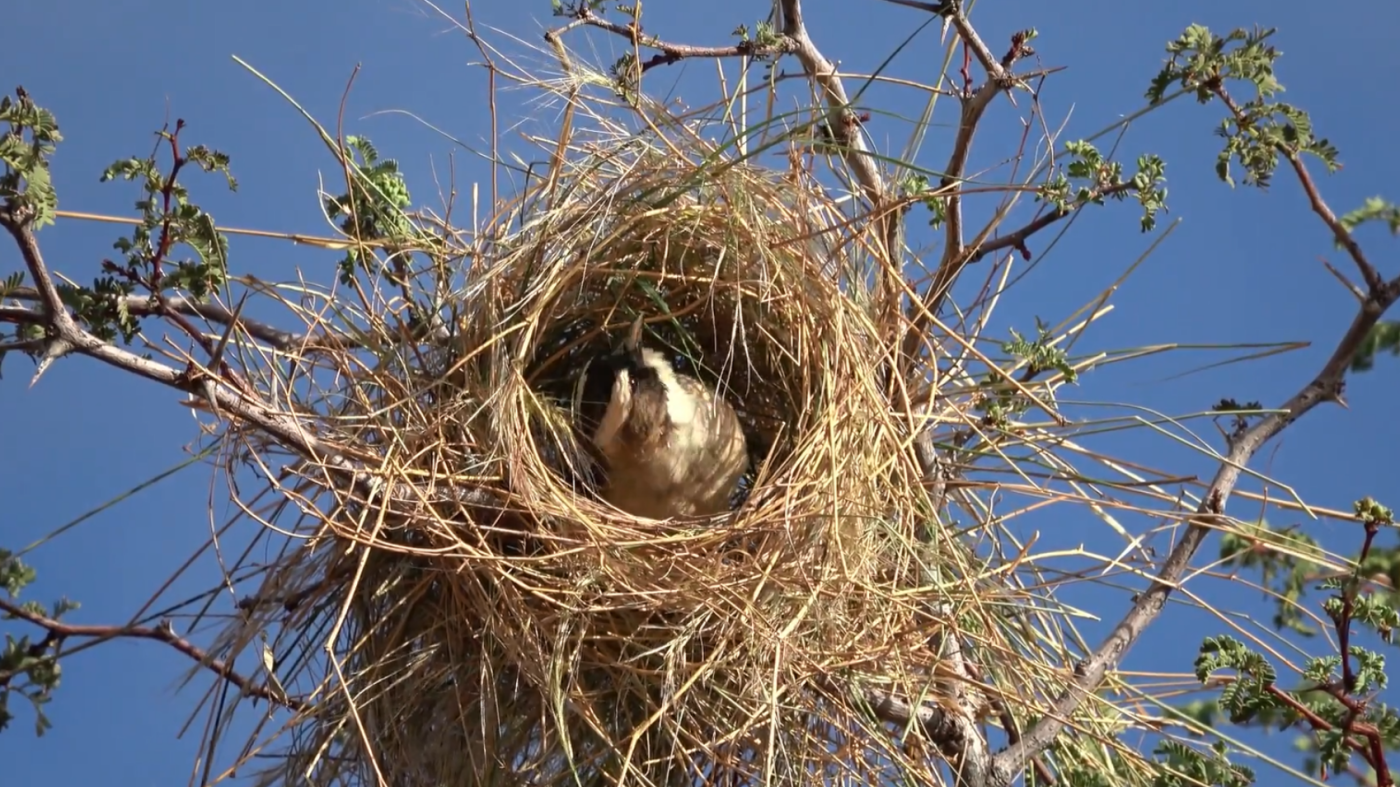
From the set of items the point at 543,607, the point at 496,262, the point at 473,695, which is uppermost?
the point at 496,262

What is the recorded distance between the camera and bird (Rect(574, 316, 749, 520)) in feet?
7.31

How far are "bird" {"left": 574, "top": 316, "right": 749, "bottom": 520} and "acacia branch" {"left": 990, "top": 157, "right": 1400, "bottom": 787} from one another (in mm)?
548

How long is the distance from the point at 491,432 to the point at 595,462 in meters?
0.26

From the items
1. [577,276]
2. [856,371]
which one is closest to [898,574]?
[856,371]

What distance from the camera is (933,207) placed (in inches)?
84.2

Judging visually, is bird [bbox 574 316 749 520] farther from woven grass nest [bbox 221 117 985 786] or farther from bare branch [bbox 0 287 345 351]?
bare branch [bbox 0 287 345 351]

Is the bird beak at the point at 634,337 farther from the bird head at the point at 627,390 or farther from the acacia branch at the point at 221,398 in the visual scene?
the acacia branch at the point at 221,398

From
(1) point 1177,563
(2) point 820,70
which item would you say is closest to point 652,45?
(2) point 820,70

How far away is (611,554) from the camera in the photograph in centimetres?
202

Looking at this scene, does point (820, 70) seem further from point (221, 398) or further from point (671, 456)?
point (221, 398)

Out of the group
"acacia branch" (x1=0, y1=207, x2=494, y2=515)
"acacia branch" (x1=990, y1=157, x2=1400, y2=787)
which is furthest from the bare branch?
"acacia branch" (x1=990, y1=157, x2=1400, y2=787)

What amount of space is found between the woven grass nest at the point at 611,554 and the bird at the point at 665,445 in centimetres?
6

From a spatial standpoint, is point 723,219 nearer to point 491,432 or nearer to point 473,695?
point 491,432

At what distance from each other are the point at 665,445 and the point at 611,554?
257mm
